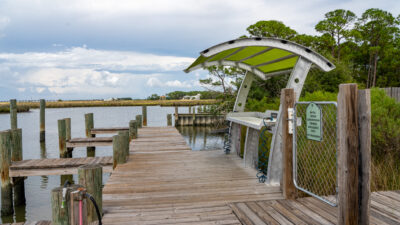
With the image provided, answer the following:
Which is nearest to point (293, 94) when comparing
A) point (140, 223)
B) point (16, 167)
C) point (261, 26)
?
point (140, 223)

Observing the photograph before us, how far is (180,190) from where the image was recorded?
4.88 metres

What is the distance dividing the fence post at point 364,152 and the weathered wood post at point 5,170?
7.39 meters

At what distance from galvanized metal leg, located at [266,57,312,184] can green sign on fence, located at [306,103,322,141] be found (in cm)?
69

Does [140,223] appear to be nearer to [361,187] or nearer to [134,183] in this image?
[134,183]

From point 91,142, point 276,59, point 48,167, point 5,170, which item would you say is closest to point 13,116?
point 91,142

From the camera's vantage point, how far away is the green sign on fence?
361 cm

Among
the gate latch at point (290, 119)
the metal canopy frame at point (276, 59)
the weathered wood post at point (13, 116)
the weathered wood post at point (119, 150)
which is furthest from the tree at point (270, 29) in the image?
the gate latch at point (290, 119)

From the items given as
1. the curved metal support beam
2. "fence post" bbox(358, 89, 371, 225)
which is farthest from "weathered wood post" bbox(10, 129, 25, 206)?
"fence post" bbox(358, 89, 371, 225)

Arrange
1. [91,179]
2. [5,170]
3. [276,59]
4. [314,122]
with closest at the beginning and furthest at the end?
1. [91,179]
2. [314,122]
3. [276,59]
4. [5,170]

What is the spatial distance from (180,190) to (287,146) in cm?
190

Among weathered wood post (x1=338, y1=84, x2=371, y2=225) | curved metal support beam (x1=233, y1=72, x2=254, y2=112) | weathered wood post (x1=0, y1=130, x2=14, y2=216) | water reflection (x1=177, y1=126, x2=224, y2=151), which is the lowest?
water reflection (x1=177, y1=126, x2=224, y2=151)

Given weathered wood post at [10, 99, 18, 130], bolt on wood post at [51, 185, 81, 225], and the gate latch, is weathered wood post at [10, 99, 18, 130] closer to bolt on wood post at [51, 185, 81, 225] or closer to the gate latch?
bolt on wood post at [51, 185, 81, 225]

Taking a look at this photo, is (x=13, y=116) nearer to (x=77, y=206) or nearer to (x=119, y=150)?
(x=119, y=150)

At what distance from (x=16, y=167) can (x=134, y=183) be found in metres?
3.83
